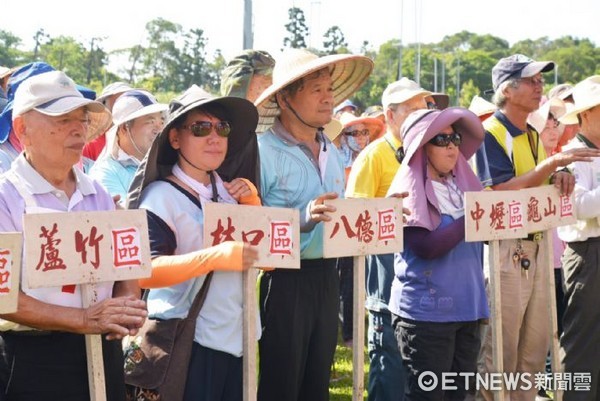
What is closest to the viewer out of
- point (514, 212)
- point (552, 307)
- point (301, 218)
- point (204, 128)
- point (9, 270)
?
point (9, 270)

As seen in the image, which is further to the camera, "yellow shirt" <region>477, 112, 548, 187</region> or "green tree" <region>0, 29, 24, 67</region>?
"green tree" <region>0, 29, 24, 67</region>

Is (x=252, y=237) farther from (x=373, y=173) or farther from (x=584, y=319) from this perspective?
(x=584, y=319)

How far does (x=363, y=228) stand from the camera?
129 inches

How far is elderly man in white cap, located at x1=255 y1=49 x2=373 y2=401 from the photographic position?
332 centimetres

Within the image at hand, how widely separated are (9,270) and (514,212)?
2.45 m

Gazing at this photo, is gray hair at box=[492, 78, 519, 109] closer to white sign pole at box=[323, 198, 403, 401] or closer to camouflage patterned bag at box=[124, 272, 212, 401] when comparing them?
white sign pole at box=[323, 198, 403, 401]

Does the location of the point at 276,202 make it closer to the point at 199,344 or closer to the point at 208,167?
the point at 208,167

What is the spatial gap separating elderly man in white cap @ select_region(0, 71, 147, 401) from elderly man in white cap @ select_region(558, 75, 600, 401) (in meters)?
2.78

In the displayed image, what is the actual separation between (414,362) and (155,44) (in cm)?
6718

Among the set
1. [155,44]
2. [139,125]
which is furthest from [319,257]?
[155,44]

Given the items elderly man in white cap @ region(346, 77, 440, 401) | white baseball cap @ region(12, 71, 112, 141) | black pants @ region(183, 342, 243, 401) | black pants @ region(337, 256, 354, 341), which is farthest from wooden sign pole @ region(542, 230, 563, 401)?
white baseball cap @ region(12, 71, 112, 141)

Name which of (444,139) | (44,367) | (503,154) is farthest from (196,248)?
(503,154)

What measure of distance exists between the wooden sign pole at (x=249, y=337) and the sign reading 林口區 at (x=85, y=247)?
0.41 metres

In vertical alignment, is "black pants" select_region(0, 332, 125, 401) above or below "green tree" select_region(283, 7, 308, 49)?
below
